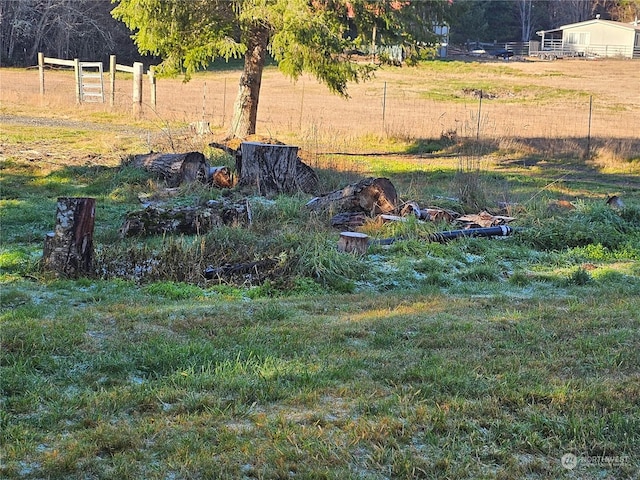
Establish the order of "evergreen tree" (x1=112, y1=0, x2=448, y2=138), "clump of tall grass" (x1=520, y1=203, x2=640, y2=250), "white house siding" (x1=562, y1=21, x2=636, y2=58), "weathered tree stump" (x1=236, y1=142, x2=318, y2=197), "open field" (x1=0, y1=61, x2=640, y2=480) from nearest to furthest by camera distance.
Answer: "open field" (x1=0, y1=61, x2=640, y2=480), "clump of tall grass" (x1=520, y1=203, x2=640, y2=250), "weathered tree stump" (x1=236, y1=142, x2=318, y2=197), "evergreen tree" (x1=112, y1=0, x2=448, y2=138), "white house siding" (x1=562, y1=21, x2=636, y2=58)

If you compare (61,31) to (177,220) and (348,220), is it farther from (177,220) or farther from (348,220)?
(177,220)

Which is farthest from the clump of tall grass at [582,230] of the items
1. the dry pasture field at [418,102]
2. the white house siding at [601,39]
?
the white house siding at [601,39]

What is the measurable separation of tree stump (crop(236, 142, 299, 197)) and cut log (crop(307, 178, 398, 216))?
55.0 inches

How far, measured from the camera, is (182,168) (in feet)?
42.2

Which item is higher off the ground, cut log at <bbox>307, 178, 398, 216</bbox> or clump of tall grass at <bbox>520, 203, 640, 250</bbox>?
cut log at <bbox>307, 178, 398, 216</bbox>

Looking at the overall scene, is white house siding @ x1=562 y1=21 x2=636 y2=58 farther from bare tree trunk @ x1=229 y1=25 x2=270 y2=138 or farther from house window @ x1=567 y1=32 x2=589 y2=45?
bare tree trunk @ x1=229 y1=25 x2=270 y2=138

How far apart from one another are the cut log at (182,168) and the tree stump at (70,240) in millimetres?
5148

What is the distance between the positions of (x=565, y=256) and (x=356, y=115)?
22.0 m

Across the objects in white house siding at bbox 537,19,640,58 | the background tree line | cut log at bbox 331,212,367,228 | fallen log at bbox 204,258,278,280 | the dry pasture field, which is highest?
white house siding at bbox 537,19,640,58

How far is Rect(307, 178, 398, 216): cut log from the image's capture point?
10.8 meters

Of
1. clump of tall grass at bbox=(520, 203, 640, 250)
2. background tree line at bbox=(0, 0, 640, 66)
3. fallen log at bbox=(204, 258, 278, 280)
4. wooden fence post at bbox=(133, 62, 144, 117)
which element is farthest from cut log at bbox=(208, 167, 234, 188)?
background tree line at bbox=(0, 0, 640, 66)

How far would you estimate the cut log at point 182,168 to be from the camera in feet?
41.8

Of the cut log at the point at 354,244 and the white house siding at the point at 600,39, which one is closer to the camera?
the cut log at the point at 354,244

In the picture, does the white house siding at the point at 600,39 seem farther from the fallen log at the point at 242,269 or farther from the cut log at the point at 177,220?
the fallen log at the point at 242,269
